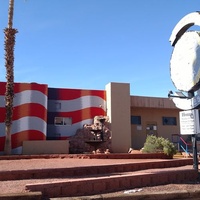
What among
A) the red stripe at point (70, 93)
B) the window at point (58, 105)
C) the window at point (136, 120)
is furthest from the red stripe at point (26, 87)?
the window at point (136, 120)

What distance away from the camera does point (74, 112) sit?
2417 cm

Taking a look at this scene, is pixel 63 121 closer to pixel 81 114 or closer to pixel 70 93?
pixel 81 114

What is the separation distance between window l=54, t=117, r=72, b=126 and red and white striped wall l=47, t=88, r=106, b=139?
17 cm

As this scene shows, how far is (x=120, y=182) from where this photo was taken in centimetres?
746

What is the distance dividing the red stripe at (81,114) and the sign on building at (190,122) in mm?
14731

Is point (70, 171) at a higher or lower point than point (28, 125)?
lower

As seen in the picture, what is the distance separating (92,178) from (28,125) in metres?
15.5

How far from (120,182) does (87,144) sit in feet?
48.9

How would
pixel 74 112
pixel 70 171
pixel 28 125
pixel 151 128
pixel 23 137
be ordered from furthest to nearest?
pixel 151 128, pixel 74 112, pixel 28 125, pixel 23 137, pixel 70 171

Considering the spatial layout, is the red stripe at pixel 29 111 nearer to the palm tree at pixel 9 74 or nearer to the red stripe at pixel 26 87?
the red stripe at pixel 26 87

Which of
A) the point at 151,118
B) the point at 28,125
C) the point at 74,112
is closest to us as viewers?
the point at 28,125

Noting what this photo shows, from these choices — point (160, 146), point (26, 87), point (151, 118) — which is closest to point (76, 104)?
point (26, 87)

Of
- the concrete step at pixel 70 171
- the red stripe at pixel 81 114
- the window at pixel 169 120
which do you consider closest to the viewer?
the concrete step at pixel 70 171

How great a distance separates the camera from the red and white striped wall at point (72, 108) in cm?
2350
